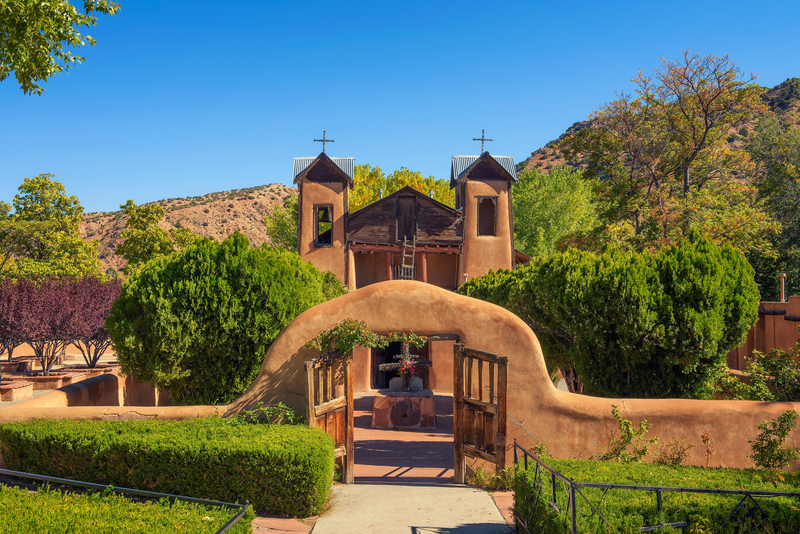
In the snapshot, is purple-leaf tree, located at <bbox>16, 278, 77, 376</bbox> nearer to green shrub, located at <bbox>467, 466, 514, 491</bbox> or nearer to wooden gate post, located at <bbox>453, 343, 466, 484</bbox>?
wooden gate post, located at <bbox>453, 343, 466, 484</bbox>

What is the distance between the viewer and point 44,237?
125 feet

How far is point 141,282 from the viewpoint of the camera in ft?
39.7

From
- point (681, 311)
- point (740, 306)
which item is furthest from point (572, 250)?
point (740, 306)

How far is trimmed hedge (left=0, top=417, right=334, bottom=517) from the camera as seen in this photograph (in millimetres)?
8000

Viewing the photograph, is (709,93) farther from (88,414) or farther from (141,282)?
(88,414)

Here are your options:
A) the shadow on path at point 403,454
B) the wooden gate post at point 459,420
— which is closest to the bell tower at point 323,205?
the shadow on path at point 403,454

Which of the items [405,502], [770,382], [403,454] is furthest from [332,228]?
[770,382]

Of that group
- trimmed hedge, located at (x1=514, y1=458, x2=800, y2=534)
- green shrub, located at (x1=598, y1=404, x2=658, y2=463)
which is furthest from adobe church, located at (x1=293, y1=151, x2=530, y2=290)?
trimmed hedge, located at (x1=514, y1=458, x2=800, y2=534)

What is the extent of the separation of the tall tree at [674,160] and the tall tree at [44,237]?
3360cm

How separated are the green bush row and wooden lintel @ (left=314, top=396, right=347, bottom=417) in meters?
2.83

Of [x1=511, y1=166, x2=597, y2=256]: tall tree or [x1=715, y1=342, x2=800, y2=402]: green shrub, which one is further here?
[x1=511, y1=166, x2=597, y2=256]: tall tree

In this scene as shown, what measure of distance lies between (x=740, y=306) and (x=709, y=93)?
1658cm

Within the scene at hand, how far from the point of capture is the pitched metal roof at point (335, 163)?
2547 cm

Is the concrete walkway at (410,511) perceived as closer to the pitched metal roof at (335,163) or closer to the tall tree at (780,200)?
the pitched metal roof at (335,163)
